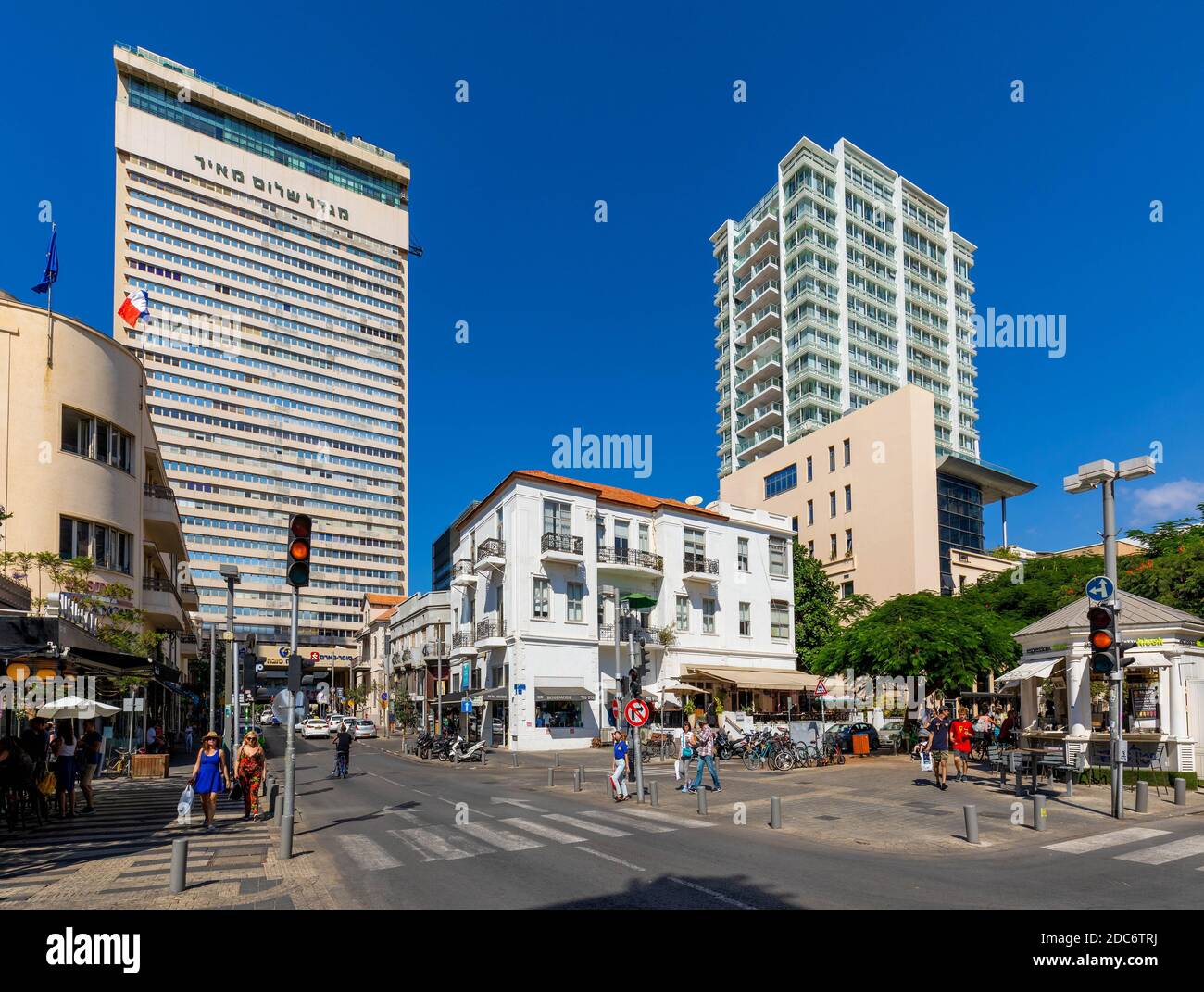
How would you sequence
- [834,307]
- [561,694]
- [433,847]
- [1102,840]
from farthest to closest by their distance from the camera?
1. [834,307]
2. [561,694]
3. [1102,840]
4. [433,847]

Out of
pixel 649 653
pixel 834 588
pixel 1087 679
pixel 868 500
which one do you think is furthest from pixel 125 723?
pixel 868 500

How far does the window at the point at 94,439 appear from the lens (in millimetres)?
28578

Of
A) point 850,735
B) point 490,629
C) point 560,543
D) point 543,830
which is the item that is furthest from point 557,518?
point 543,830

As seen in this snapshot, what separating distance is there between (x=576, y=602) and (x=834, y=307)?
51.2m

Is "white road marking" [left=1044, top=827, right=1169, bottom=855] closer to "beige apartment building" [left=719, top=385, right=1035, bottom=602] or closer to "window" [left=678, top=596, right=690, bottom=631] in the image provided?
"window" [left=678, top=596, right=690, bottom=631]

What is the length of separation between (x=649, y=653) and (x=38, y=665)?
3266cm

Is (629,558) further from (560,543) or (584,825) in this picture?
(584,825)

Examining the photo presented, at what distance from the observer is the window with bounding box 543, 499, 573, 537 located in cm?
4241

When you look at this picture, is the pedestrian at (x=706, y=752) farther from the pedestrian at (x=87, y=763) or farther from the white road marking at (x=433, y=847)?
the pedestrian at (x=87, y=763)

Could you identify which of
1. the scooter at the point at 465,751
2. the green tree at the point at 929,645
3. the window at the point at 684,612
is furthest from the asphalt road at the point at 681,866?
the window at the point at 684,612

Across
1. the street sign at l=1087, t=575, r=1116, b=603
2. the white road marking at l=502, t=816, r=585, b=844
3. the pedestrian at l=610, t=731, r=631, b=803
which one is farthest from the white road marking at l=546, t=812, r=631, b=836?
the street sign at l=1087, t=575, r=1116, b=603

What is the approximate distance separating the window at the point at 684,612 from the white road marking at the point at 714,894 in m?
36.5

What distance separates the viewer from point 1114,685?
16.9 m

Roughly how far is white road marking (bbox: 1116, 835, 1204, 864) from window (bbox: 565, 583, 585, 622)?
3123cm
